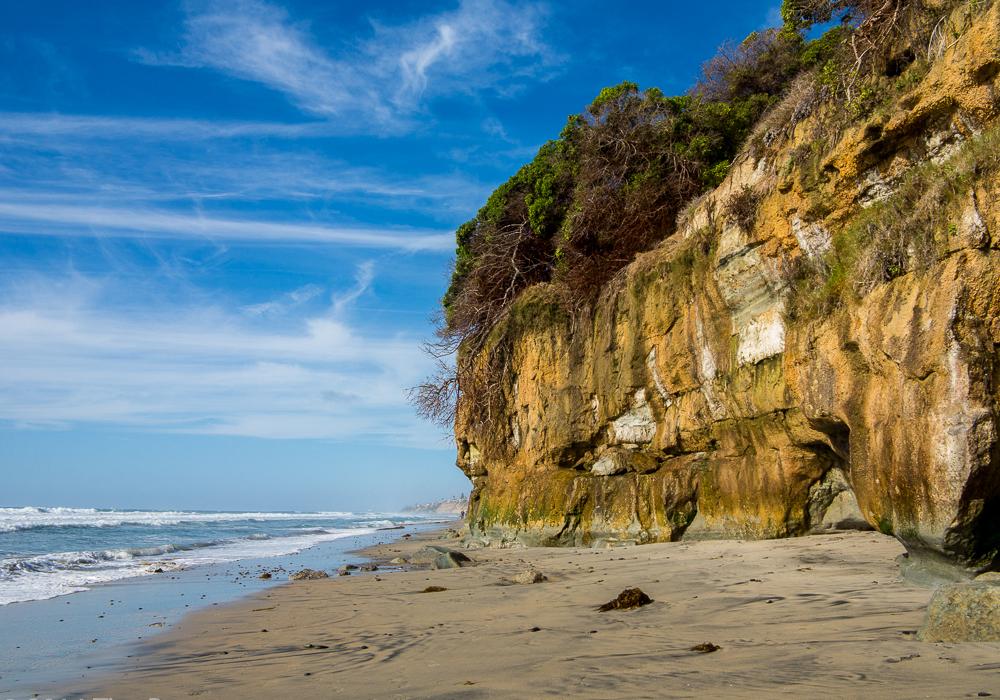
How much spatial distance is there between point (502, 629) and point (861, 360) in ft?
17.0

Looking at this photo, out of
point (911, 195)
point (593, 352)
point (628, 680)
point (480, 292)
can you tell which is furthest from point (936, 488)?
point (480, 292)

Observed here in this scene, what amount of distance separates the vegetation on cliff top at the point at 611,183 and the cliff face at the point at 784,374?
101cm

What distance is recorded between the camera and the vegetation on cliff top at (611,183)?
16.5m

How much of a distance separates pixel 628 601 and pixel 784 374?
520 cm

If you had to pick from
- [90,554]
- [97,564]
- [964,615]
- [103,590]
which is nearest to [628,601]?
[964,615]

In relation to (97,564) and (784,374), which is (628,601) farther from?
(97,564)

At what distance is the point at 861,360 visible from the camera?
8.39 metres

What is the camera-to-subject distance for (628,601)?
7445mm

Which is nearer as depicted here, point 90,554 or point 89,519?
point 90,554

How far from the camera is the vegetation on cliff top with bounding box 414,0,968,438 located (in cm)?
1652

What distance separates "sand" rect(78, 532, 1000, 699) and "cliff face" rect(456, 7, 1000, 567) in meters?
1.17

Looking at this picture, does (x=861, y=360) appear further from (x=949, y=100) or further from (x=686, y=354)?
(x=686, y=354)

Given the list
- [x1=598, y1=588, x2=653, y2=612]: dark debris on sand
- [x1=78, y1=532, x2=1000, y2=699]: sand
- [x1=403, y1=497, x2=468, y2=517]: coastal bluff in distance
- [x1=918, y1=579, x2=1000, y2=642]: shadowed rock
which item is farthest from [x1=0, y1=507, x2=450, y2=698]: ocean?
[x1=403, y1=497, x2=468, y2=517]: coastal bluff in distance

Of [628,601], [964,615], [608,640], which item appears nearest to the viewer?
[964,615]
